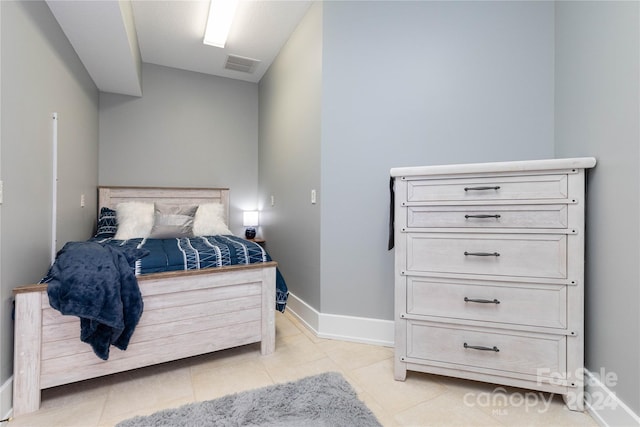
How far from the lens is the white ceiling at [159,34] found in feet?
6.31

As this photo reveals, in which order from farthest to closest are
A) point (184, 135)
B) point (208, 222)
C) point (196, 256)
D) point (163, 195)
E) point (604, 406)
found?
1. point (184, 135)
2. point (163, 195)
3. point (208, 222)
4. point (196, 256)
5. point (604, 406)

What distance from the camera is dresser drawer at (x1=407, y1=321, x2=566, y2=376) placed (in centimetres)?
141

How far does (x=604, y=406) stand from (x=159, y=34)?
419cm

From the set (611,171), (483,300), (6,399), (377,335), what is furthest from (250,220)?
(611,171)

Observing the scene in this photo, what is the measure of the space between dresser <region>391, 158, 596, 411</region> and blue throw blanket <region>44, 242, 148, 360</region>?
1.49m

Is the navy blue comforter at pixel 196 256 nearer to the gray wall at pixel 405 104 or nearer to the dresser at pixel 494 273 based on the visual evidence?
the gray wall at pixel 405 104

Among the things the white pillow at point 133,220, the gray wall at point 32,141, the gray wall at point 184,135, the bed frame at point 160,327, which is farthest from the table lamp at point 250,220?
the bed frame at point 160,327

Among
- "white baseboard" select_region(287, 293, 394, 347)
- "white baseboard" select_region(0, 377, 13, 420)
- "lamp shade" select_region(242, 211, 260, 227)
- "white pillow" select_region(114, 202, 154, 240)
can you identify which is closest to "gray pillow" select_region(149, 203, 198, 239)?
"white pillow" select_region(114, 202, 154, 240)

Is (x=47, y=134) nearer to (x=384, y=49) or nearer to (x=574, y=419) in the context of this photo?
(x=384, y=49)

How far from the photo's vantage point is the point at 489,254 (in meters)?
1.48

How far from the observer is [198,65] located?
3.40 m

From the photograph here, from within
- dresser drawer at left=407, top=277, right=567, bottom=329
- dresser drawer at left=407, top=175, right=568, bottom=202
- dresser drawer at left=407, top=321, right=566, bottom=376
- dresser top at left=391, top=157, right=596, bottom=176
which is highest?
dresser top at left=391, top=157, right=596, bottom=176

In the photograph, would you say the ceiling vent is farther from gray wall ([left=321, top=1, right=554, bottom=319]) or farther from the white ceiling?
gray wall ([left=321, top=1, right=554, bottom=319])

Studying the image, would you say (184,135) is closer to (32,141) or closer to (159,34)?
(159,34)
